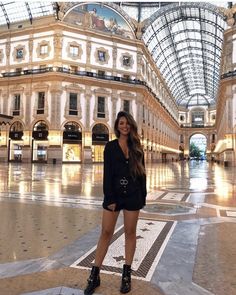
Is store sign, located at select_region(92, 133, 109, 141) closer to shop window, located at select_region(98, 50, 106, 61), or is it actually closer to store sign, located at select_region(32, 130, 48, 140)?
store sign, located at select_region(32, 130, 48, 140)

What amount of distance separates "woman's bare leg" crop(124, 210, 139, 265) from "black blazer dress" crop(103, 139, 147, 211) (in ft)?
0.26

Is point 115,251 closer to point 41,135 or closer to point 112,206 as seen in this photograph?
point 112,206

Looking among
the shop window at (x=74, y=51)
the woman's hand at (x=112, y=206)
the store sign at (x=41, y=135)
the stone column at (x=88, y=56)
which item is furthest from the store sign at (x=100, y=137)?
the woman's hand at (x=112, y=206)

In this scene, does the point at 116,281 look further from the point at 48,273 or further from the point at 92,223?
the point at 92,223

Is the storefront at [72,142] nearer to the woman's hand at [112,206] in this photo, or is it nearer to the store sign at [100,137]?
the store sign at [100,137]

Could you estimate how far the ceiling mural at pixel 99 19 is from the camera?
147ft

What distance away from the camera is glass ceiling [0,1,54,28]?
44.6 m

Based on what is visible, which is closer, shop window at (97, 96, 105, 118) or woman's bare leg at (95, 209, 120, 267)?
woman's bare leg at (95, 209, 120, 267)

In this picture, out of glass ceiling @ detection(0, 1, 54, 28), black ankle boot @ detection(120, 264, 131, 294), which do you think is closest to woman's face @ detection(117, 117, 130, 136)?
black ankle boot @ detection(120, 264, 131, 294)

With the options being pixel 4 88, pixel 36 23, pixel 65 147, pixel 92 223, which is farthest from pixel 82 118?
pixel 92 223

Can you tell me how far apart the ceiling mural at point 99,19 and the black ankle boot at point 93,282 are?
45.7m

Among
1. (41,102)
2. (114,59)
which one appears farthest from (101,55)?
(41,102)

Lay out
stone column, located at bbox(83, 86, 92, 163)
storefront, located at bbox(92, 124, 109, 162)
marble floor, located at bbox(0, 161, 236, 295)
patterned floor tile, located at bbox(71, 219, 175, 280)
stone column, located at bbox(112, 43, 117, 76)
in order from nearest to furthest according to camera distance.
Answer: marble floor, located at bbox(0, 161, 236, 295)
patterned floor tile, located at bbox(71, 219, 175, 280)
stone column, located at bbox(83, 86, 92, 163)
storefront, located at bbox(92, 124, 109, 162)
stone column, located at bbox(112, 43, 117, 76)

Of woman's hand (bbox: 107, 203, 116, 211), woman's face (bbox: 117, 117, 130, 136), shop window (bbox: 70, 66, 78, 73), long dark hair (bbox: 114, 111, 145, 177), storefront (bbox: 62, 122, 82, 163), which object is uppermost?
shop window (bbox: 70, 66, 78, 73)
